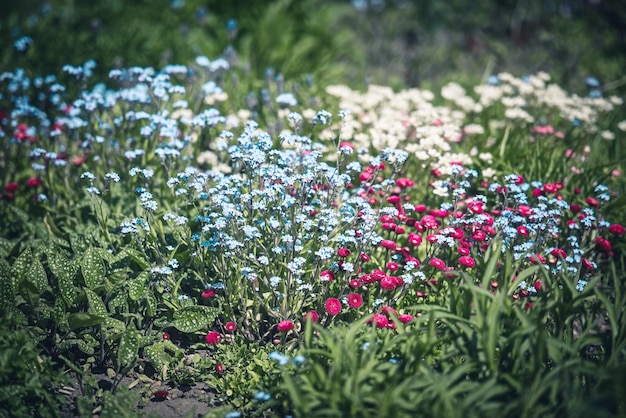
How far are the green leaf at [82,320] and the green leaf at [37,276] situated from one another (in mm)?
273

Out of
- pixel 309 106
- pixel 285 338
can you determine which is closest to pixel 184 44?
pixel 309 106

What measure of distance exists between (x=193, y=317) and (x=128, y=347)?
378 mm

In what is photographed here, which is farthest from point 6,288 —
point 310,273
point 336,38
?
point 336,38

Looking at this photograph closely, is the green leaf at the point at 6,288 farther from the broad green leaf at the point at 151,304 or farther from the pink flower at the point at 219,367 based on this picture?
the pink flower at the point at 219,367

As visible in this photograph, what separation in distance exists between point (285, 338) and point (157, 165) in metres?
2.03

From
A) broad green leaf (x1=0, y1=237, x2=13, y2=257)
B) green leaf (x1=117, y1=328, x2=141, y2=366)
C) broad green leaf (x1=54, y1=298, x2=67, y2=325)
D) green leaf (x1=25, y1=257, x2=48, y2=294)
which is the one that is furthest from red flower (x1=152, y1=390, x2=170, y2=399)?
broad green leaf (x1=0, y1=237, x2=13, y2=257)

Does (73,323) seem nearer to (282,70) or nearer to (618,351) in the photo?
(618,351)

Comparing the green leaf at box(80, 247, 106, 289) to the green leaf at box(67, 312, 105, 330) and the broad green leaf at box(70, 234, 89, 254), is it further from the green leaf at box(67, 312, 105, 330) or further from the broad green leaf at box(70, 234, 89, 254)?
the broad green leaf at box(70, 234, 89, 254)

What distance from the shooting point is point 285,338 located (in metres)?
3.00

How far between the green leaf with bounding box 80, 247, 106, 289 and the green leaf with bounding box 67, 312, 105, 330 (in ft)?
0.72

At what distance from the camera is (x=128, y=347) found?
9.14 feet

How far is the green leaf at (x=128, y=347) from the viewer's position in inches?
109

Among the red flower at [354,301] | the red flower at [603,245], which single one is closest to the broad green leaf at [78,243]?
the red flower at [354,301]

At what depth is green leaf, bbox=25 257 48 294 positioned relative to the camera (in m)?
2.99
